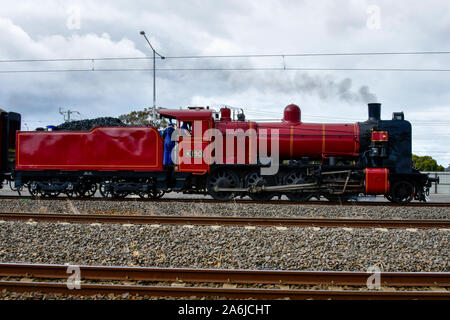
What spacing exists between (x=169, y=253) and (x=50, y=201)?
7616 mm

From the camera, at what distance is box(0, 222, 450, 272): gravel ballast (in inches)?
246

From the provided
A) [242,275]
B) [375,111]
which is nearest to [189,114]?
[375,111]

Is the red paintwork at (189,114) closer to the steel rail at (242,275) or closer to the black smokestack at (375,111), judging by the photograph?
the black smokestack at (375,111)

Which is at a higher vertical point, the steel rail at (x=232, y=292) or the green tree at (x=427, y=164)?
the green tree at (x=427, y=164)

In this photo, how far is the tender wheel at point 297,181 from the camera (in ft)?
41.7

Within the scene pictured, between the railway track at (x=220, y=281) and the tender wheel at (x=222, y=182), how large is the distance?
7.28 m

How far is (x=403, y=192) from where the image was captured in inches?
498

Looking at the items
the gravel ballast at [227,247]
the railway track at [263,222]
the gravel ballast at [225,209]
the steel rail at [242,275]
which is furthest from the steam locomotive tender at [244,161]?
the steel rail at [242,275]

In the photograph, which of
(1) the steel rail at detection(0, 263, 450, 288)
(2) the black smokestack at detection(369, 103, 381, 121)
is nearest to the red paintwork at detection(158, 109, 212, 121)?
(2) the black smokestack at detection(369, 103, 381, 121)

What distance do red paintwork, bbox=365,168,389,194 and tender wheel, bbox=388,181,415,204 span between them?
0.72 metres

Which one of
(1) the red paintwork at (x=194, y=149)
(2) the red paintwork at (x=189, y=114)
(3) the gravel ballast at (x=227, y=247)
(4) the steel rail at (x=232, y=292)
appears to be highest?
(2) the red paintwork at (x=189, y=114)

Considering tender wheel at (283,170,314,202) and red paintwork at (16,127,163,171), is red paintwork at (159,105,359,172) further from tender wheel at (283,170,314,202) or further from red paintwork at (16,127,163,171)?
red paintwork at (16,127,163,171)

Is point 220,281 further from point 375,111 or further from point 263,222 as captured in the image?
point 375,111

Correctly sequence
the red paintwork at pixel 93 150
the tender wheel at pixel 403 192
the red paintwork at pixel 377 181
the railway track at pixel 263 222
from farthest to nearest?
the red paintwork at pixel 93 150 < the tender wheel at pixel 403 192 < the red paintwork at pixel 377 181 < the railway track at pixel 263 222
